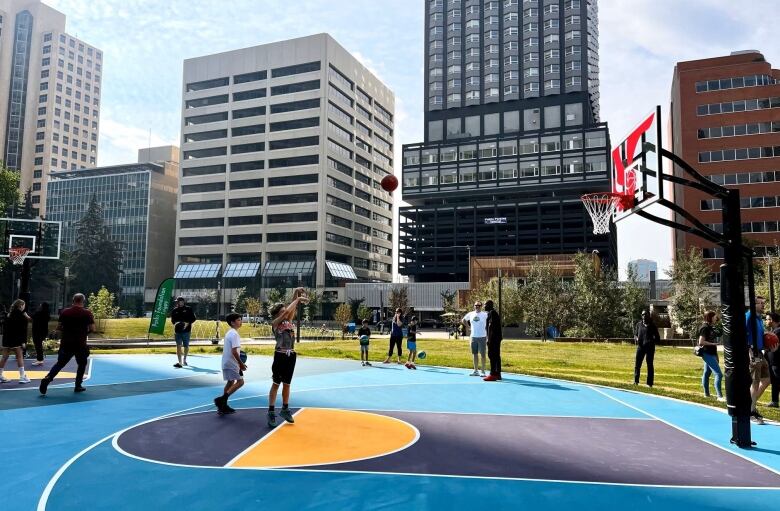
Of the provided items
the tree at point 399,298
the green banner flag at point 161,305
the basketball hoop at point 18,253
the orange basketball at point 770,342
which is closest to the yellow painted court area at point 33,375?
the basketball hoop at point 18,253

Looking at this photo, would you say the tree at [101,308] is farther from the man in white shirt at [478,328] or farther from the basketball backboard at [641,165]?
the basketball backboard at [641,165]

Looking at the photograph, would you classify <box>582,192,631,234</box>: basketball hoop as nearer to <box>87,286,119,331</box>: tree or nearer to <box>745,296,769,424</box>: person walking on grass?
<box>745,296,769,424</box>: person walking on grass

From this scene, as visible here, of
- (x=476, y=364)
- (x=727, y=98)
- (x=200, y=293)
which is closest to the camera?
(x=476, y=364)

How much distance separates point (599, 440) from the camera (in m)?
8.53

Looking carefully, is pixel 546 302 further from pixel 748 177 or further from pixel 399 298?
pixel 748 177

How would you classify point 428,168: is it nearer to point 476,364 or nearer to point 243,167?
point 243,167

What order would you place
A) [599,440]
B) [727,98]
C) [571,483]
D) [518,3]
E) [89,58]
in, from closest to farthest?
[571,483]
[599,440]
[727,98]
[518,3]
[89,58]

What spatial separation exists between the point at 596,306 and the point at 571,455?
38.3m

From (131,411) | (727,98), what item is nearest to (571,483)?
(131,411)

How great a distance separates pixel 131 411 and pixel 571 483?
8.04m

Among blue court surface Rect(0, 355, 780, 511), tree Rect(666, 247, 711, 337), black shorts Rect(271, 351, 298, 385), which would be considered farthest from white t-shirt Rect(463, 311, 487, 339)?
tree Rect(666, 247, 711, 337)

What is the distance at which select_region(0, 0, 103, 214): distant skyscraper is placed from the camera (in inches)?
5138

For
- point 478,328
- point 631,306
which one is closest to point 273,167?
point 631,306

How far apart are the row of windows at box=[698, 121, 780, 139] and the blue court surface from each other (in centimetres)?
7490
